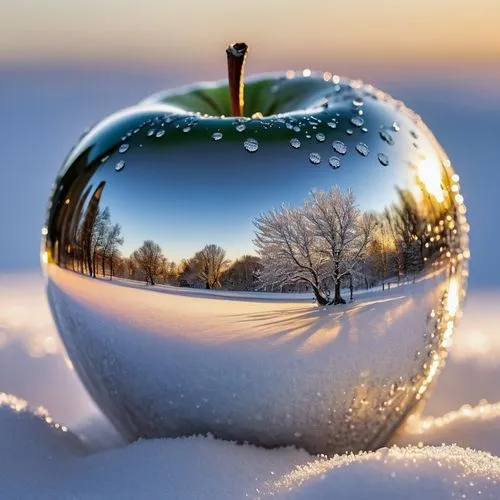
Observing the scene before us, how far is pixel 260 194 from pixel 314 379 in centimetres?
24

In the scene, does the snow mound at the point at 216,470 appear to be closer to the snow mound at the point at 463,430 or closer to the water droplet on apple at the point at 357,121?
the snow mound at the point at 463,430

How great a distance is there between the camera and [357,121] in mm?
1152

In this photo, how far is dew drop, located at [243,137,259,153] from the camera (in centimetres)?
107

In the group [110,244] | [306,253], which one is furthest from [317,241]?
[110,244]

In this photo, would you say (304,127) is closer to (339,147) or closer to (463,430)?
(339,147)

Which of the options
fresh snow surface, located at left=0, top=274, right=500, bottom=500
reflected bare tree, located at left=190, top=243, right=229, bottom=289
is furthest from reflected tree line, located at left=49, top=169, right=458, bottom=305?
fresh snow surface, located at left=0, top=274, right=500, bottom=500

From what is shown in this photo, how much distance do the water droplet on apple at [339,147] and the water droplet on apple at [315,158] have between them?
0.09 ft

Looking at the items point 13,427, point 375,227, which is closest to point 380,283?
point 375,227

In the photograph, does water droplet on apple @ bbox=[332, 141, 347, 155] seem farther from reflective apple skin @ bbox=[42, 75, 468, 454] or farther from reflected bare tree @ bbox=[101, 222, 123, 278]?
reflected bare tree @ bbox=[101, 222, 123, 278]

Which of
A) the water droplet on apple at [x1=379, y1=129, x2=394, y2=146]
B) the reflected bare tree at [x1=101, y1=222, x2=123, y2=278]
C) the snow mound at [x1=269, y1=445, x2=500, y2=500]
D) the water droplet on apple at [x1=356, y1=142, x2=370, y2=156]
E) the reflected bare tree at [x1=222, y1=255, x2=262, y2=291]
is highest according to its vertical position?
the water droplet on apple at [x1=379, y1=129, x2=394, y2=146]

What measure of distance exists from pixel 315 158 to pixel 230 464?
1.26 feet

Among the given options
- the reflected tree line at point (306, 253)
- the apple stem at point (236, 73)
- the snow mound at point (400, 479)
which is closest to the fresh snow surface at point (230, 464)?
the snow mound at point (400, 479)

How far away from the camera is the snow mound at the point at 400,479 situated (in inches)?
35.8

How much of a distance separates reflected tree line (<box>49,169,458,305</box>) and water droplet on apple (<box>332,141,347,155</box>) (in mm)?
54
